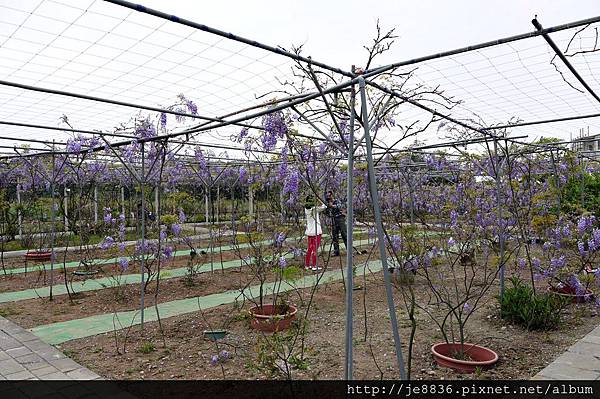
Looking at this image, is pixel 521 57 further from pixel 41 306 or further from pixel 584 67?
pixel 41 306

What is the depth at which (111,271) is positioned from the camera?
8539mm

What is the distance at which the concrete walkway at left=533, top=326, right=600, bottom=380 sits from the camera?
3.22 metres

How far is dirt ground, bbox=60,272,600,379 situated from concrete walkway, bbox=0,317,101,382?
0.42ft

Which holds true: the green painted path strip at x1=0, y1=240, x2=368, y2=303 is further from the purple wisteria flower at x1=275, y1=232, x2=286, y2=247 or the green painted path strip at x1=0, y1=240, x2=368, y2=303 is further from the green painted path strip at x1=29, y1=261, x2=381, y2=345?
the purple wisteria flower at x1=275, y1=232, x2=286, y2=247

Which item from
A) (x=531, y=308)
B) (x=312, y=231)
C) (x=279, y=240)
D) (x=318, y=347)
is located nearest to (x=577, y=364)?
(x=531, y=308)

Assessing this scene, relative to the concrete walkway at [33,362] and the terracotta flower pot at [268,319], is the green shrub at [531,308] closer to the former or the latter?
the terracotta flower pot at [268,319]

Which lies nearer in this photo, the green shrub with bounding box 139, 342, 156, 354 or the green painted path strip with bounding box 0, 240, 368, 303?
the green shrub with bounding box 139, 342, 156, 354

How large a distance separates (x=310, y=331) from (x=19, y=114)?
5.09 metres

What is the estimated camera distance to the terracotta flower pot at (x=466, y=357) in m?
3.45

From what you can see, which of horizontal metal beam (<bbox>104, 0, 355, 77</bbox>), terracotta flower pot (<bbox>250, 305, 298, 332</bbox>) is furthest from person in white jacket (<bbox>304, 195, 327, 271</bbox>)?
horizontal metal beam (<bbox>104, 0, 355, 77</bbox>)

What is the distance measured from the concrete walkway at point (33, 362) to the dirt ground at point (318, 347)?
0.42ft

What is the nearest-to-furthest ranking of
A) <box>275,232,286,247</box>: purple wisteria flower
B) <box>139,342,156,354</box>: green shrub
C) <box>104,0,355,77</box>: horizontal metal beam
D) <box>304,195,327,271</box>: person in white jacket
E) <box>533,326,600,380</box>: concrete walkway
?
<box>104,0,355,77</box>: horizontal metal beam → <box>533,326,600,380</box>: concrete walkway → <box>139,342,156,354</box>: green shrub → <box>275,232,286,247</box>: purple wisteria flower → <box>304,195,327,271</box>: person in white jacket

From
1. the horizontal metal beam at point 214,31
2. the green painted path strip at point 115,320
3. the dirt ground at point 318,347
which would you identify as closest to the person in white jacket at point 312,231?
the green painted path strip at point 115,320

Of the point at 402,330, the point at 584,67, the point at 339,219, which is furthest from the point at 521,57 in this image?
the point at 339,219
